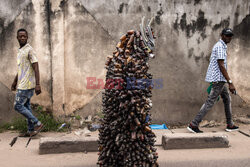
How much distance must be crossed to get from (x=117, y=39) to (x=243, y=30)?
8.53 ft

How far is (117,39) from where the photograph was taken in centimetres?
518

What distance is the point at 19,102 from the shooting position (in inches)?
175

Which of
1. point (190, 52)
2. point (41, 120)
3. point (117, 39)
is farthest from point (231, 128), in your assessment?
point (41, 120)

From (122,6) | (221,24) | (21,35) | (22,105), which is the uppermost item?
(122,6)

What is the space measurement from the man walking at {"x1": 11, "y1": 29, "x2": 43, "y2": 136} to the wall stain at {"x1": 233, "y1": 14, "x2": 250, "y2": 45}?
397 cm

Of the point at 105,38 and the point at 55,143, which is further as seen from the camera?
the point at 105,38

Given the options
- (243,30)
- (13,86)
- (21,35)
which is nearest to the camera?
(21,35)

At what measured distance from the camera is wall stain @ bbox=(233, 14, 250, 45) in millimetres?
5378

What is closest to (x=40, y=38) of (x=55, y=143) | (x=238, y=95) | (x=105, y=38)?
(x=105, y=38)

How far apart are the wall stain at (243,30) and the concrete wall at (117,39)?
2 cm

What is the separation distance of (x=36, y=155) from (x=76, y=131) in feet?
4.43

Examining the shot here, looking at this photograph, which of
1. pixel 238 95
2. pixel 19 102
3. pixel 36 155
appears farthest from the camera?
pixel 238 95

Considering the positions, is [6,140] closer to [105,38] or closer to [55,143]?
[55,143]

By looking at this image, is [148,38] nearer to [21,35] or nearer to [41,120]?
[21,35]
